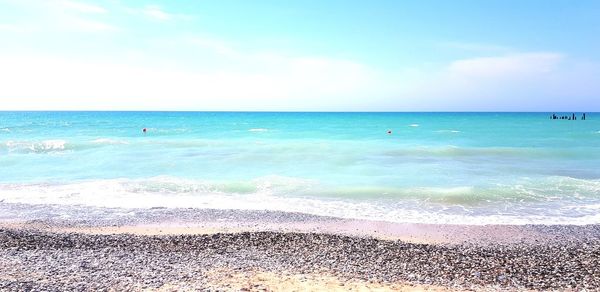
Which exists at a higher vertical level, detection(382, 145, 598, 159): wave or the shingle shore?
detection(382, 145, 598, 159): wave

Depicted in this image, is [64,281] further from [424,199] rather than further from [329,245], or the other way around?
[424,199]

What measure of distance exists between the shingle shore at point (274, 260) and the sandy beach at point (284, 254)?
0.06 ft

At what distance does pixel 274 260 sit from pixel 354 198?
6954mm

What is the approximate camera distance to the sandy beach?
21.7 feet

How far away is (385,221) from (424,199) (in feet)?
11.0

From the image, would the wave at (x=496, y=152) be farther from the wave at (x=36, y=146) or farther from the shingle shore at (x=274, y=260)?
the wave at (x=36, y=146)

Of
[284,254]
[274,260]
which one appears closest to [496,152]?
[284,254]

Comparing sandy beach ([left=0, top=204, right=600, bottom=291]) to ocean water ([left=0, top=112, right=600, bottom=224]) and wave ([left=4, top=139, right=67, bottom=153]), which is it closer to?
ocean water ([left=0, top=112, right=600, bottom=224])

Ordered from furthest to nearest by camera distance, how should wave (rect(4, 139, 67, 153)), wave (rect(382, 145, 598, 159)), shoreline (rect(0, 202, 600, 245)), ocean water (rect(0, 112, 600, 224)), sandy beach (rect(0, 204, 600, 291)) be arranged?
1. wave (rect(4, 139, 67, 153))
2. wave (rect(382, 145, 598, 159))
3. ocean water (rect(0, 112, 600, 224))
4. shoreline (rect(0, 202, 600, 245))
5. sandy beach (rect(0, 204, 600, 291))

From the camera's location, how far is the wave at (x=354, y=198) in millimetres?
12102

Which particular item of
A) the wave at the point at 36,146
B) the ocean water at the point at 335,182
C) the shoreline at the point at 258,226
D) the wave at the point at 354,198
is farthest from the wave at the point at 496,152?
the wave at the point at 36,146

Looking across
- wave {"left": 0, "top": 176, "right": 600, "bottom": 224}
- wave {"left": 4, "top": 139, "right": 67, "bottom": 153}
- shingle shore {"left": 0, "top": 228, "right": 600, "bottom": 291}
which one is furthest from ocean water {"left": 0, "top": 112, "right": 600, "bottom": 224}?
shingle shore {"left": 0, "top": 228, "right": 600, "bottom": 291}

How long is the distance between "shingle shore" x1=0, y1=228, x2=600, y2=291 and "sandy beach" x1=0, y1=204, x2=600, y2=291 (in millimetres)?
19

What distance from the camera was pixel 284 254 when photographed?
A: 823 centimetres
